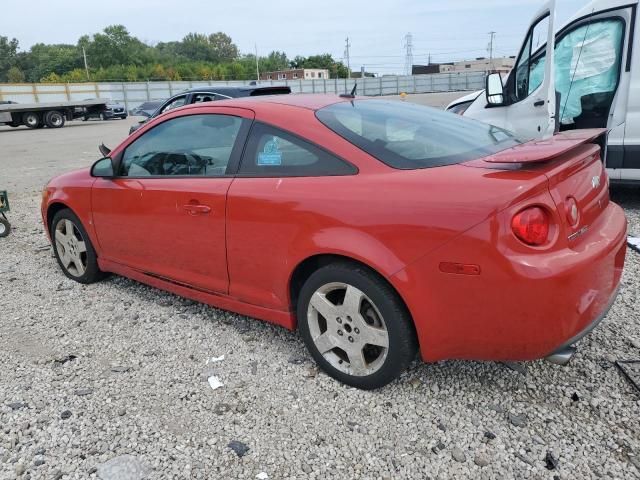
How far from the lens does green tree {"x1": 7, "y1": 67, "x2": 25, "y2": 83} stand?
8881 cm

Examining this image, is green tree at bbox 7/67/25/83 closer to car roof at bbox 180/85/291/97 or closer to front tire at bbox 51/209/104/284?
car roof at bbox 180/85/291/97

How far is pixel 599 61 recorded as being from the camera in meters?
5.74

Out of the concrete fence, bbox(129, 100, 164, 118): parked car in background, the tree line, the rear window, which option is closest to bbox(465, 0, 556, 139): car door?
the rear window

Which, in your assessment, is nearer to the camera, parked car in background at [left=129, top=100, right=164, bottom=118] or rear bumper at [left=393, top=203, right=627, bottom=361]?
rear bumper at [left=393, top=203, right=627, bottom=361]

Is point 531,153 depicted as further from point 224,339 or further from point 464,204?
point 224,339

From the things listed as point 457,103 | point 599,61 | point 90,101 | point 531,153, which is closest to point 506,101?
point 599,61

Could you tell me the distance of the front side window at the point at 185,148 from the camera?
320cm

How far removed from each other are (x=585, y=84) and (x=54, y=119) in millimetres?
26155

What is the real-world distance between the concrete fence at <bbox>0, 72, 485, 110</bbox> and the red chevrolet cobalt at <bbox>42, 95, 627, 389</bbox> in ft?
91.6

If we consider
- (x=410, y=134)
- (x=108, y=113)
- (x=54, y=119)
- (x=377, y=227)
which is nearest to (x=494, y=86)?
(x=410, y=134)

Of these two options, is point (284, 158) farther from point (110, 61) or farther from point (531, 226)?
point (110, 61)

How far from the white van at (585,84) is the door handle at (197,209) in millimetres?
3743

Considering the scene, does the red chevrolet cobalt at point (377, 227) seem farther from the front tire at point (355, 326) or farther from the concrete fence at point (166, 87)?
the concrete fence at point (166, 87)

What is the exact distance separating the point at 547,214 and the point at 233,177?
66.4 inches
